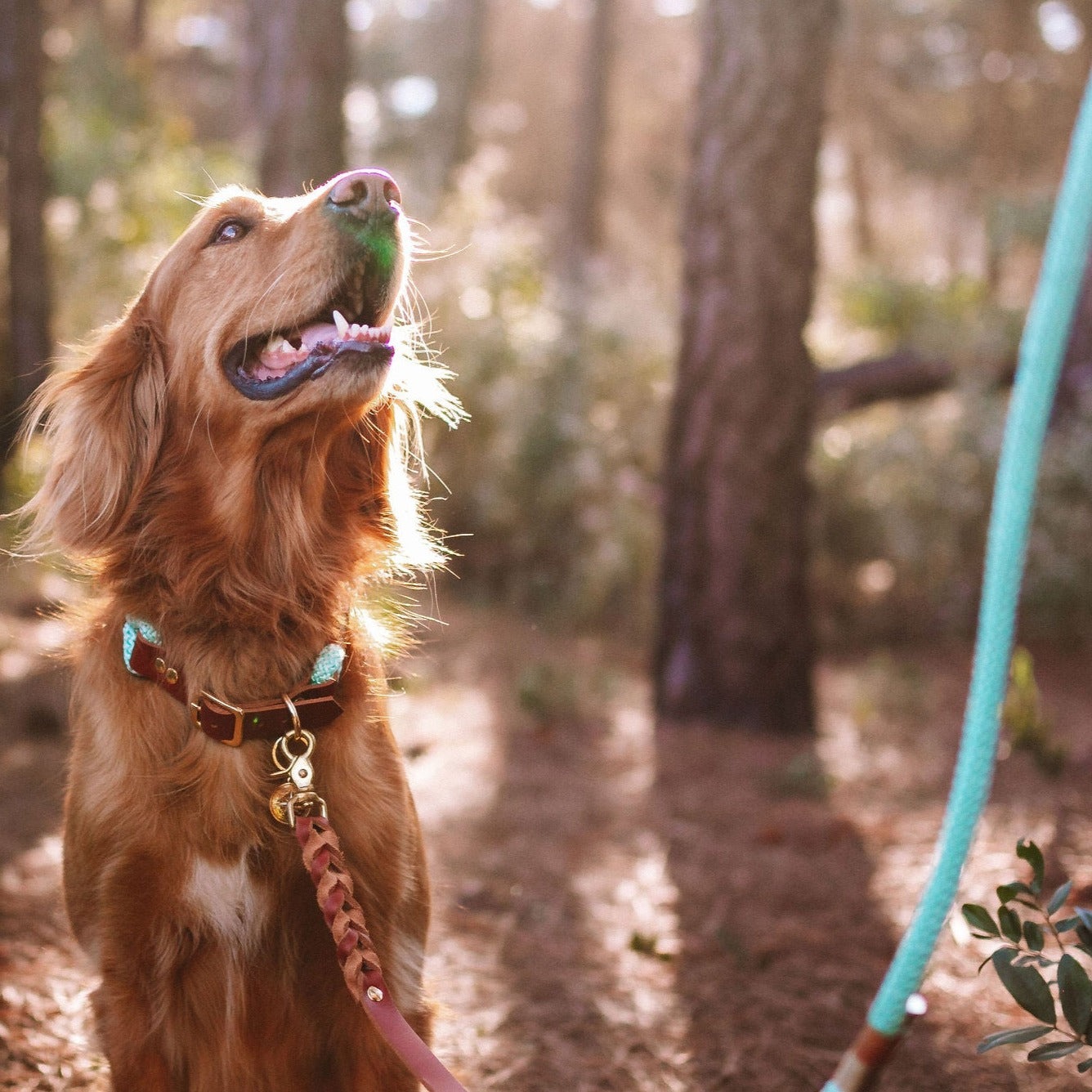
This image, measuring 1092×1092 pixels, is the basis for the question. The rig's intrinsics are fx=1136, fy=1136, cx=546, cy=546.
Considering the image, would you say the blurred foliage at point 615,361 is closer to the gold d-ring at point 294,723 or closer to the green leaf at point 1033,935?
the gold d-ring at point 294,723

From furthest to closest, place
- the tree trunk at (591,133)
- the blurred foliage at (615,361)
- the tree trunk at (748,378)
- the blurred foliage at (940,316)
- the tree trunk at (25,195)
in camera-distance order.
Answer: the tree trunk at (591,133) → the blurred foliage at (940,316) → the blurred foliage at (615,361) → the tree trunk at (25,195) → the tree trunk at (748,378)

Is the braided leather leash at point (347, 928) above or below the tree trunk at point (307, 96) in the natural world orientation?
below

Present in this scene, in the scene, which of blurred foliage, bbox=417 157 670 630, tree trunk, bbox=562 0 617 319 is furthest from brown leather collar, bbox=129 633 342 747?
tree trunk, bbox=562 0 617 319

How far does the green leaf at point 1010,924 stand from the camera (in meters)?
1.88

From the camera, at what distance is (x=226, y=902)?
2.05 m

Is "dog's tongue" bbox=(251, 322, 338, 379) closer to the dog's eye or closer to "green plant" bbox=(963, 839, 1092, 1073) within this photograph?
the dog's eye

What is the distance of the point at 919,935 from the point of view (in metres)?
1.41

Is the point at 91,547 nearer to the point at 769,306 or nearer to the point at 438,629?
the point at 769,306

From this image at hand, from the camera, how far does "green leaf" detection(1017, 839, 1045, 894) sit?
6.13ft

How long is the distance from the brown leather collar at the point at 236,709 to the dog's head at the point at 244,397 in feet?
0.72

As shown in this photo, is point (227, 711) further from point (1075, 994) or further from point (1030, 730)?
point (1030, 730)

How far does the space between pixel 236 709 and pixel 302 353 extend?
0.74 m

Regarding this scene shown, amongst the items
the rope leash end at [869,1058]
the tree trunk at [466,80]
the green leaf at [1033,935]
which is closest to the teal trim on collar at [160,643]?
the rope leash end at [869,1058]

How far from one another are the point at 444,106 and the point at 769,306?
40.8 feet
